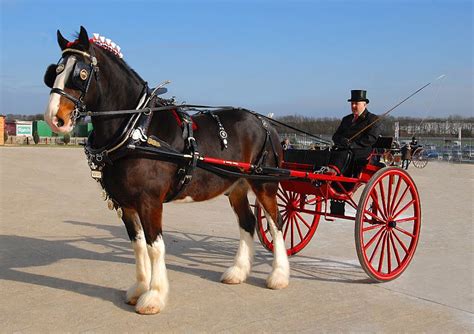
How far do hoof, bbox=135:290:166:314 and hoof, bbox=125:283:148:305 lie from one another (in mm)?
209

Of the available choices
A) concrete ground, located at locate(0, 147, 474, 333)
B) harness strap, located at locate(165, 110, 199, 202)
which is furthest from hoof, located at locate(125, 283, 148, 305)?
harness strap, located at locate(165, 110, 199, 202)

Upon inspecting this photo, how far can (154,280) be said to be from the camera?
16.2ft

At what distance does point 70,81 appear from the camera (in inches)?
172

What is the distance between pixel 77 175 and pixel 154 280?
14233 mm

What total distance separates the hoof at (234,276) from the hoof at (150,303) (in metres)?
1.10

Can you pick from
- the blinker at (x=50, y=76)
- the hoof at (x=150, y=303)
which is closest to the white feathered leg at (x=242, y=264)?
the hoof at (x=150, y=303)

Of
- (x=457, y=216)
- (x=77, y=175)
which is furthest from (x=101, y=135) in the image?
(x=77, y=175)

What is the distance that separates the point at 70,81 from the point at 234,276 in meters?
2.80

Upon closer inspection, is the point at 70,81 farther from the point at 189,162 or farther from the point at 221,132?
the point at 221,132

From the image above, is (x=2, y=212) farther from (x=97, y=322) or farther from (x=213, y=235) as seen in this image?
(x=97, y=322)

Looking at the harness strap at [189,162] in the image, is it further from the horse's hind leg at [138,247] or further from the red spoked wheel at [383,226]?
the red spoked wheel at [383,226]

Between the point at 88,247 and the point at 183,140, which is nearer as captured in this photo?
the point at 183,140

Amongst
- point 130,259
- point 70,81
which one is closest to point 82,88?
point 70,81

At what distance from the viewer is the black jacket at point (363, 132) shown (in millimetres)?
6449
